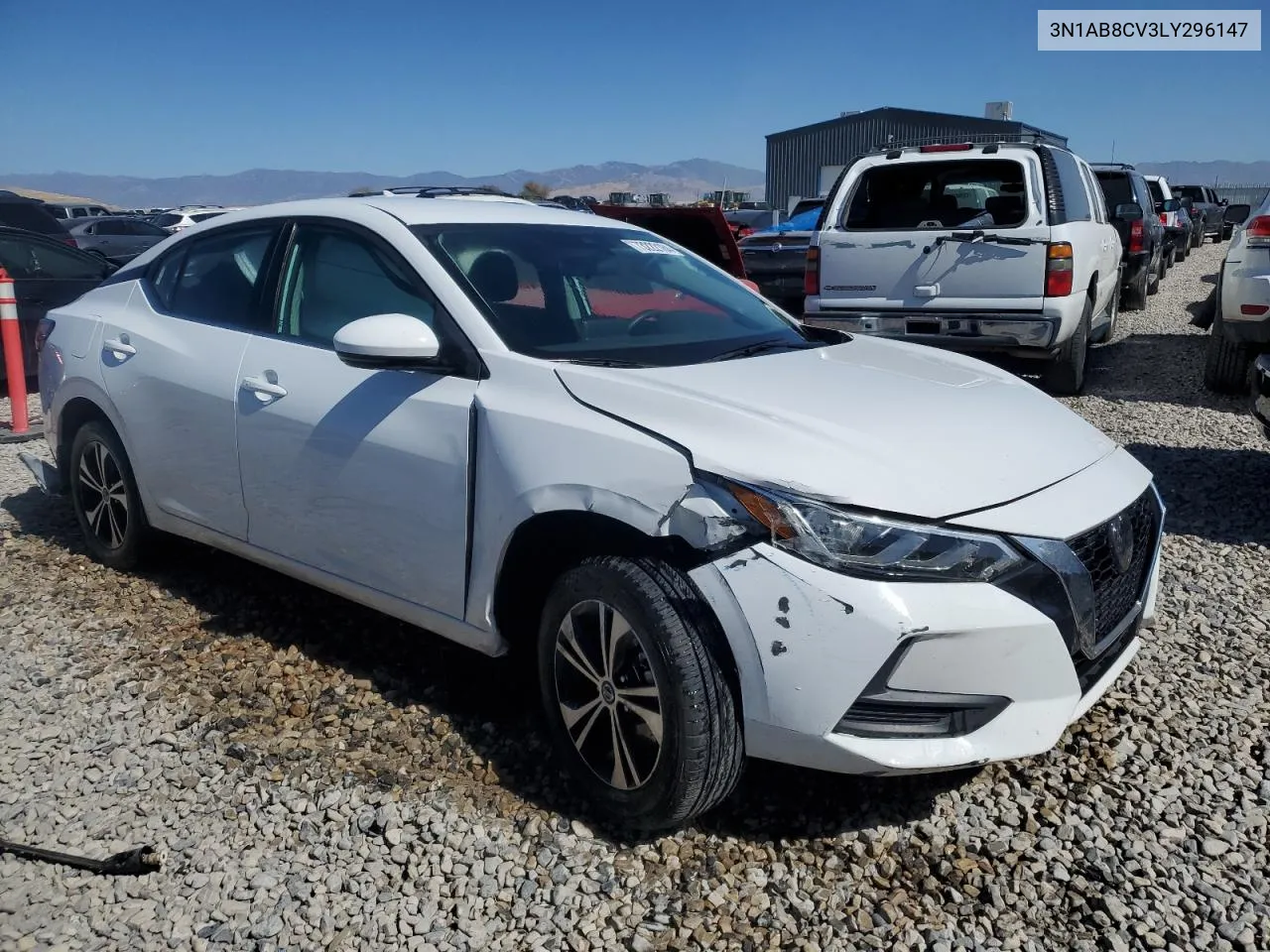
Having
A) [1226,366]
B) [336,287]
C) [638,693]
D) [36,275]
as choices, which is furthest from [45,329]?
[1226,366]

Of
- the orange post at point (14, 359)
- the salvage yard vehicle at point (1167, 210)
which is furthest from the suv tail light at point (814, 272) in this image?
the salvage yard vehicle at point (1167, 210)

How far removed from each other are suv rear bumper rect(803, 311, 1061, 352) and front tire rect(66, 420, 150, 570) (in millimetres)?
4673

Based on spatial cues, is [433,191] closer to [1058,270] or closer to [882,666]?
[882,666]

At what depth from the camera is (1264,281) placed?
5855mm

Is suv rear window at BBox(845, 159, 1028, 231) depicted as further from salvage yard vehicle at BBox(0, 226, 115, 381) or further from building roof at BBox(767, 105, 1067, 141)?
building roof at BBox(767, 105, 1067, 141)

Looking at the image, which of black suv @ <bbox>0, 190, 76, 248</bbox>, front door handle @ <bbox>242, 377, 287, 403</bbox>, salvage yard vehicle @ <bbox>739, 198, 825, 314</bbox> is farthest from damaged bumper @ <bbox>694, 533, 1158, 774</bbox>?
black suv @ <bbox>0, 190, 76, 248</bbox>

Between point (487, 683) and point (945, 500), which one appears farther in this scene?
point (487, 683)

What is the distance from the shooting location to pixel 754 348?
10.9ft

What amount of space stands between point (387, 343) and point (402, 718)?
1.24m

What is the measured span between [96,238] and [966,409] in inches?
931

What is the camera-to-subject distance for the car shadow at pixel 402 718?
2852 millimetres

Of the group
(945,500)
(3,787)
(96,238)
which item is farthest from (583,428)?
(96,238)

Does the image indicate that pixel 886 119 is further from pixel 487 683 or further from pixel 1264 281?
pixel 487 683

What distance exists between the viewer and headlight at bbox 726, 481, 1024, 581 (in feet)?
7.56
